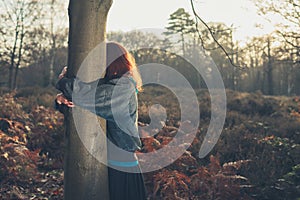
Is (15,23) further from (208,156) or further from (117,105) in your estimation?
(117,105)

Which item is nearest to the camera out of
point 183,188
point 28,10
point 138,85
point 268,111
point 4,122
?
point 138,85

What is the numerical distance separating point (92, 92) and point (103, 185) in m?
0.91

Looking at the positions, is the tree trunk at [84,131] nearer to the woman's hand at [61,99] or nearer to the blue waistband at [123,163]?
the blue waistband at [123,163]

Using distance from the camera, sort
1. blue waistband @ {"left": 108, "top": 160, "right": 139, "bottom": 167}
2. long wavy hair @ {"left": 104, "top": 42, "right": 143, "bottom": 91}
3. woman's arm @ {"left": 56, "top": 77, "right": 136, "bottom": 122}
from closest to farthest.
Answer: woman's arm @ {"left": 56, "top": 77, "right": 136, "bottom": 122} < long wavy hair @ {"left": 104, "top": 42, "right": 143, "bottom": 91} < blue waistband @ {"left": 108, "top": 160, "right": 139, "bottom": 167}

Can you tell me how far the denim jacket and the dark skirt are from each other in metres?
0.28

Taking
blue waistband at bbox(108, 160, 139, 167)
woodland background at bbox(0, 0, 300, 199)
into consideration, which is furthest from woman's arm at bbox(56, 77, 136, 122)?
woodland background at bbox(0, 0, 300, 199)

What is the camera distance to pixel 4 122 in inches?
328

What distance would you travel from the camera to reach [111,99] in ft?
9.27

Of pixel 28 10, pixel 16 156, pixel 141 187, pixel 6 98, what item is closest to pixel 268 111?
pixel 6 98

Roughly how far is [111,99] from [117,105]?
7 centimetres

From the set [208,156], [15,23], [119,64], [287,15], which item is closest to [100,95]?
[119,64]

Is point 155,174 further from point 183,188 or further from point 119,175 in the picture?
point 119,175

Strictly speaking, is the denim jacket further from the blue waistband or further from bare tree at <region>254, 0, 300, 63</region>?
bare tree at <region>254, 0, 300, 63</region>

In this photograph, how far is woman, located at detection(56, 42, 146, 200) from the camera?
2.81 metres
